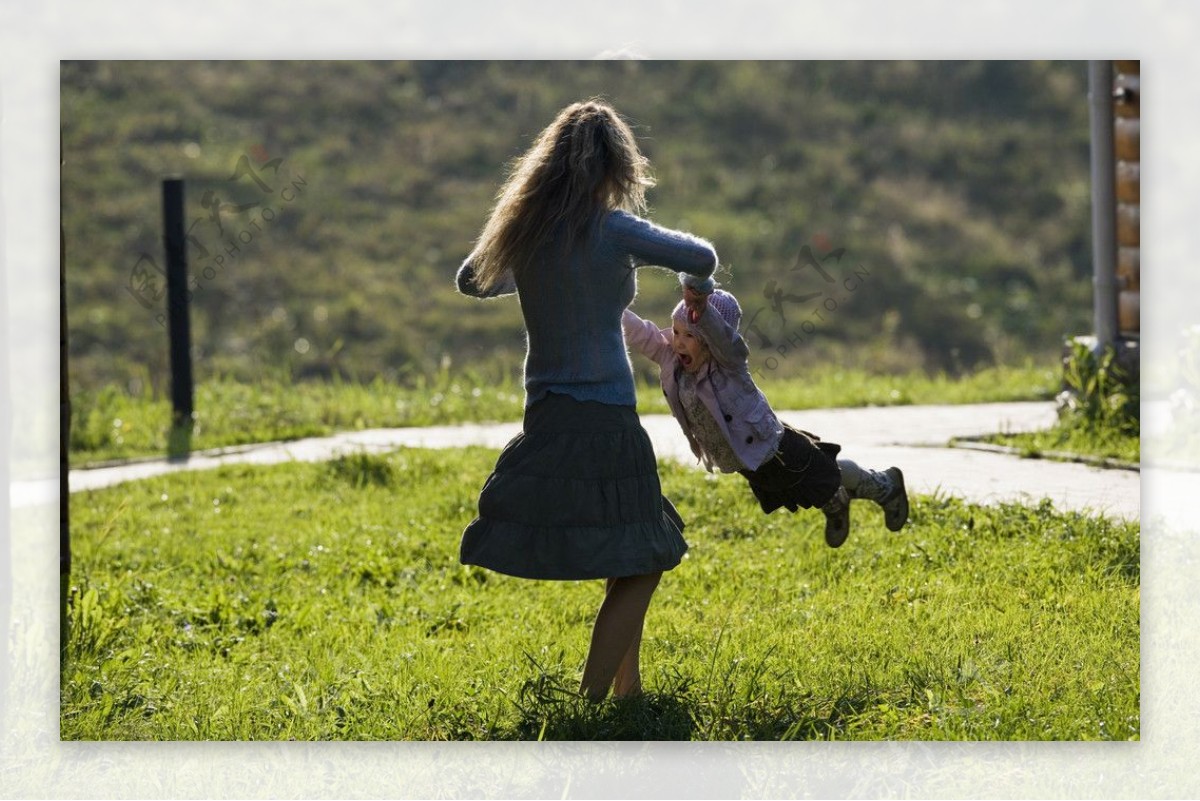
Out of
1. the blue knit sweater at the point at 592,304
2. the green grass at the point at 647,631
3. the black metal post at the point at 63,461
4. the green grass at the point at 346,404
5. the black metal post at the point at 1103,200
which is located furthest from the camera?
the green grass at the point at 346,404

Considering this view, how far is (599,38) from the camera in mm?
10594

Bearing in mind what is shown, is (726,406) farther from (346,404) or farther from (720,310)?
(346,404)

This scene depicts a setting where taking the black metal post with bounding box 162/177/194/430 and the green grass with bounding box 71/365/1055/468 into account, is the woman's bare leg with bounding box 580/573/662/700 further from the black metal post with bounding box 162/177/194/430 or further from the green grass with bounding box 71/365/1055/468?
the black metal post with bounding box 162/177/194/430

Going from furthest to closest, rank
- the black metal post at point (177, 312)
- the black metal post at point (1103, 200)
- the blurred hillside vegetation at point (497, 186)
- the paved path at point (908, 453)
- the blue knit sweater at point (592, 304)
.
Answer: the blurred hillside vegetation at point (497, 186)
the black metal post at point (177, 312)
the black metal post at point (1103, 200)
the paved path at point (908, 453)
the blue knit sweater at point (592, 304)

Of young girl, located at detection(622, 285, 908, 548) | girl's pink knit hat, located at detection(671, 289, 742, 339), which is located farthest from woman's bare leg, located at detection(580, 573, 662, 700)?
girl's pink knit hat, located at detection(671, 289, 742, 339)

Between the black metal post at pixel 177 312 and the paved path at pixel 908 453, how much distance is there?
0.74 meters

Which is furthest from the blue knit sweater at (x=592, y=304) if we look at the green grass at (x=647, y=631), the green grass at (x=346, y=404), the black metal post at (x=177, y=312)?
the black metal post at (x=177, y=312)

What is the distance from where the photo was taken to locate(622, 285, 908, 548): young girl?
4391mm

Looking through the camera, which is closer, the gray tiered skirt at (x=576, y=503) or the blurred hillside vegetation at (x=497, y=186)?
the gray tiered skirt at (x=576, y=503)

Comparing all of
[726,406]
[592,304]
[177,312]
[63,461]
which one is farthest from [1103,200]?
[177,312]

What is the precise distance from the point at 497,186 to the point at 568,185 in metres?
13.6

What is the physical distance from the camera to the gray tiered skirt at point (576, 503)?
421cm

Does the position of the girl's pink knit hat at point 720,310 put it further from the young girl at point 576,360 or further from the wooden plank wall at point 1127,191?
the wooden plank wall at point 1127,191

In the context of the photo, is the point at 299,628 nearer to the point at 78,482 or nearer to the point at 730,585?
the point at 730,585
